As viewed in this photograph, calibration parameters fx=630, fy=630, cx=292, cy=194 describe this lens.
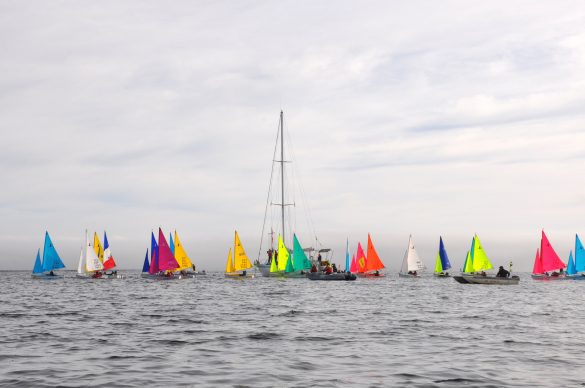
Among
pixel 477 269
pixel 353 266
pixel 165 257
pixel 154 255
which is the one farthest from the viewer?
pixel 353 266

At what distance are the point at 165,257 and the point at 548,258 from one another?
5712 cm

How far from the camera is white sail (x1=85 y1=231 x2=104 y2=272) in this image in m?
89.9

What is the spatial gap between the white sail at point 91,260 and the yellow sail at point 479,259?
52990mm

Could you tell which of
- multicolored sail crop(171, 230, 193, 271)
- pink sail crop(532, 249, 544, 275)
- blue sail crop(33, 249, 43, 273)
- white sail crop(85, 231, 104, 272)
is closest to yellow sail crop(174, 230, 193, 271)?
multicolored sail crop(171, 230, 193, 271)

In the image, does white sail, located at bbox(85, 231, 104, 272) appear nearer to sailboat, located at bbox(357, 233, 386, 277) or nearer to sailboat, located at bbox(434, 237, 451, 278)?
sailboat, located at bbox(357, 233, 386, 277)

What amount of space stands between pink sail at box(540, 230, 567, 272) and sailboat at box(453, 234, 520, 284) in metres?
15.3

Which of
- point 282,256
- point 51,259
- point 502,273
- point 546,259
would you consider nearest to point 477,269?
point 502,273

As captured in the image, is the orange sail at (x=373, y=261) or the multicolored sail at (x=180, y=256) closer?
the multicolored sail at (x=180, y=256)

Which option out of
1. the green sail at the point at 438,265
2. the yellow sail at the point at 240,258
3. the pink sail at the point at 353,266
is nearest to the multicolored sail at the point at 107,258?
the yellow sail at the point at 240,258

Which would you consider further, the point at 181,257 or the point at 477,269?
the point at 181,257

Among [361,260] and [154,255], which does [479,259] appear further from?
[154,255]

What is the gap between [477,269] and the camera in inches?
3221

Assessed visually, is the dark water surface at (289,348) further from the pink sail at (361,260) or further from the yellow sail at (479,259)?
the pink sail at (361,260)

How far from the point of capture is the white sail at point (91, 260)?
8988 centimetres
